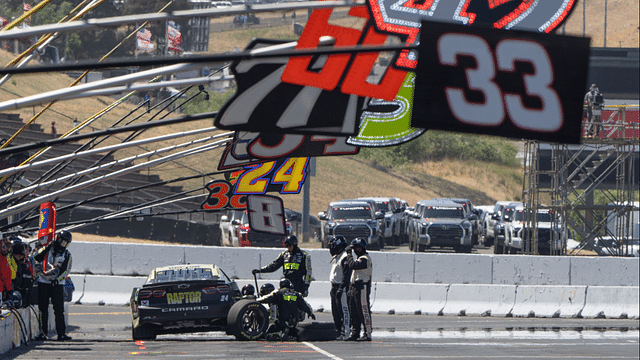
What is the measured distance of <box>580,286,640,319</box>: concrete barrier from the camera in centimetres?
2145

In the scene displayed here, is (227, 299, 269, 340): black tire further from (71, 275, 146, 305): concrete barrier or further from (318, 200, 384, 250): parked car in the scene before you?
(318, 200, 384, 250): parked car

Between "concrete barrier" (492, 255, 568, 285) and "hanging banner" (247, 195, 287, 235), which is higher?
"hanging banner" (247, 195, 287, 235)

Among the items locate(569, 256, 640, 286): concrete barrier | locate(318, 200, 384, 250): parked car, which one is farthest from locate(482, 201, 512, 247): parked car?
locate(569, 256, 640, 286): concrete barrier

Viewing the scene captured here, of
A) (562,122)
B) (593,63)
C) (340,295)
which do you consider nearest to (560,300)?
(340,295)

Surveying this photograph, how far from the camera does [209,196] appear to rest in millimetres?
19172

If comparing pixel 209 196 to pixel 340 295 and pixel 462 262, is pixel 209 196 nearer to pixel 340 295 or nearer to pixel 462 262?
pixel 340 295

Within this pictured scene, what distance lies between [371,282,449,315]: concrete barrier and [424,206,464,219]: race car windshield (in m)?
12.6

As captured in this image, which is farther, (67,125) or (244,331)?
(67,125)

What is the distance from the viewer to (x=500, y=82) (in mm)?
6652

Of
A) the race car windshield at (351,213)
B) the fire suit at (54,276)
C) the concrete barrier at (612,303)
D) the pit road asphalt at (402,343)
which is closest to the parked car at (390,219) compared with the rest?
the race car windshield at (351,213)

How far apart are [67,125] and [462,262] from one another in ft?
143

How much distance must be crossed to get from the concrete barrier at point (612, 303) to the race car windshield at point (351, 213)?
49.3ft

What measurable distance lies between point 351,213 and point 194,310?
71.0ft

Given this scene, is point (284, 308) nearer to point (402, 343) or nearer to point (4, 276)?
point (402, 343)
